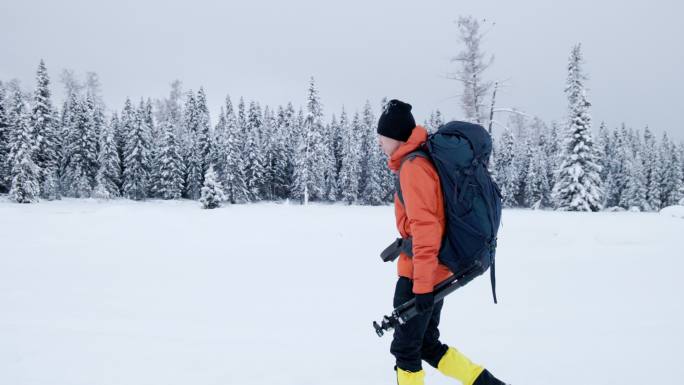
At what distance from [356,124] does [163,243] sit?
5712cm

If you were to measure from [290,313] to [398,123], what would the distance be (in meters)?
3.93

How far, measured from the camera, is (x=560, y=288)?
7500mm

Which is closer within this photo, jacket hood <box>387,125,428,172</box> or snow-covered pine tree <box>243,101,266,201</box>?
jacket hood <box>387,125,428,172</box>

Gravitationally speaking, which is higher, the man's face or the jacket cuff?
the man's face

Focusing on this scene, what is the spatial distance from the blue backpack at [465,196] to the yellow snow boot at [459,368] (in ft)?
2.35

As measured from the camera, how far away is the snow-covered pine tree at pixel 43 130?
42.3m

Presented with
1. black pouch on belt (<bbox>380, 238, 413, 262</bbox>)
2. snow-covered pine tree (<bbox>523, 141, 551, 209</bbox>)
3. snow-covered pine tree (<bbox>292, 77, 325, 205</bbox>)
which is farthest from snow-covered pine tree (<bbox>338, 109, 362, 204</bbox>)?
black pouch on belt (<bbox>380, 238, 413, 262</bbox>)

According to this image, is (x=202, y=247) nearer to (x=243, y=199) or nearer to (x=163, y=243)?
(x=163, y=243)

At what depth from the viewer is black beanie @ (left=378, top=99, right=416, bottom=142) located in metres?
2.93

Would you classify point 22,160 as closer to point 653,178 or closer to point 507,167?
point 507,167

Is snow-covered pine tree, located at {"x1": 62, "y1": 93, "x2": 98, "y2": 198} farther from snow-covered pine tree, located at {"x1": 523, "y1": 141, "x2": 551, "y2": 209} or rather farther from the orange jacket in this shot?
snow-covered pine tree, located at {"x1": 523, "y1": 141, "x2": 551, "y2": 209}

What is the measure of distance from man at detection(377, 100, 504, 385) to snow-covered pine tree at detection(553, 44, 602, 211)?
118 feet

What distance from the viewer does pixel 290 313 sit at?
5.95m

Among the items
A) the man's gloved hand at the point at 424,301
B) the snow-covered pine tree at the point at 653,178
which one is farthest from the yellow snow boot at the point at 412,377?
the snow-covered pine tree at the point at 653,178
